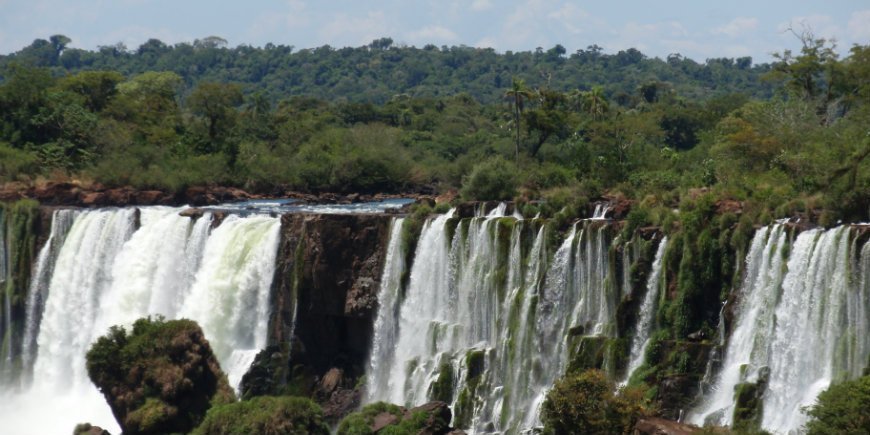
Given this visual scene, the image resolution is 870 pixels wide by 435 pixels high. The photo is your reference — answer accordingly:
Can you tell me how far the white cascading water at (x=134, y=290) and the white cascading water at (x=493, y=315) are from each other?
5.07 m

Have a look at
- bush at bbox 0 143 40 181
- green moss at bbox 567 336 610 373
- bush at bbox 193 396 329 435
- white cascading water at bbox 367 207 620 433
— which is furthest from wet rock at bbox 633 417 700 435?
bush at bbox 0 143 40 181

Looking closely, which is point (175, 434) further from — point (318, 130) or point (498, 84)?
point (498, 84)

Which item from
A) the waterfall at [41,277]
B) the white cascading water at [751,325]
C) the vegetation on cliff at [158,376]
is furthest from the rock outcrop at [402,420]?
the waterfall at [41,277]

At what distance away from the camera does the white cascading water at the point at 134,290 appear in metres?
40.3

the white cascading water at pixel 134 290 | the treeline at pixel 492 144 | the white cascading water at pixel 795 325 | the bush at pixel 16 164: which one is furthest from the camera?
the bush at pixel 16 164

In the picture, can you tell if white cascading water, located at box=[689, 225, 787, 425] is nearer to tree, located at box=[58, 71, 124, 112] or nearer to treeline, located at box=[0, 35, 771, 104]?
tree, located at box=[58, 71, 124, 112]

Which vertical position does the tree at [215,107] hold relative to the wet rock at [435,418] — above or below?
above

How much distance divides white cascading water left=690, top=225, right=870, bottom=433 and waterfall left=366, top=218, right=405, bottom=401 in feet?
38.7

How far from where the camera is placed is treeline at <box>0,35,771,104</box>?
171 m

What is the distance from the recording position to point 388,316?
38250mm

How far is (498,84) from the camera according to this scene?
597ft

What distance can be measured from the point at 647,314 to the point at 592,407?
188 inches

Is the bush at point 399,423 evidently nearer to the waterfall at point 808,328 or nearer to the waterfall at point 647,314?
the waterfall at point 647,314

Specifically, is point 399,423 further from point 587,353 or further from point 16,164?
point 16,164
